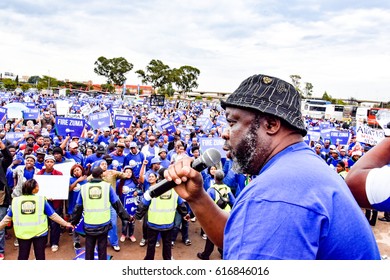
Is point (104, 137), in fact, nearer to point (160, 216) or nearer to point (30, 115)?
point (30, 115)

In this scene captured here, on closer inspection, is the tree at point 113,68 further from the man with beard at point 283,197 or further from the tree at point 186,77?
the man with beard at point 283,197

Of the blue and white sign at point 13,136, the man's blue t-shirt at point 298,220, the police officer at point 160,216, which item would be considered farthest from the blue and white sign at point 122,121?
the man's blue t-shirt at point 298,220

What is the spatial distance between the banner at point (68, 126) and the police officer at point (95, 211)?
5.45m

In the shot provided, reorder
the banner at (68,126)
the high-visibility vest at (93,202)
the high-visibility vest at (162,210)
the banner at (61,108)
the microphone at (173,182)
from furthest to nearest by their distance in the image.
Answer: the banner at (61,108) < the banner at (68,126) < the high-visibility vest at (162,210) < the high-visibility vest at (93,202) < the microphone at (173,182)

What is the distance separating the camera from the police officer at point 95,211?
4.93 m

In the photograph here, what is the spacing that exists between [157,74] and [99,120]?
56956mm

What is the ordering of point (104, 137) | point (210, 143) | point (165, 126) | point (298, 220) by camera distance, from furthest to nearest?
point (165, 126) → point (104, 137) → point (210, 143) → point (298, 220)

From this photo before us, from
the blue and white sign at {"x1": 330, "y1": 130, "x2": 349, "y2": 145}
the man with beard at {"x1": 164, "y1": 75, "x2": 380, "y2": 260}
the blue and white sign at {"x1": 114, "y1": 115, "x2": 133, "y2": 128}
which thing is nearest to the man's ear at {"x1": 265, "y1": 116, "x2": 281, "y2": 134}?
the man with beard at {"x1": 164, "y1": 75, "x2": 380, "y2": 260}

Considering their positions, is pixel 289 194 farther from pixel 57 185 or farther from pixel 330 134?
pixel 330 134

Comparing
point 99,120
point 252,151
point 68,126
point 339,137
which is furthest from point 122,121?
point 252,151

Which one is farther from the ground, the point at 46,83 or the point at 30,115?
the point at 46,83

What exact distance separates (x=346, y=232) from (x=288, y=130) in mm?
497

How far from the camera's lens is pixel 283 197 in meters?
1.00

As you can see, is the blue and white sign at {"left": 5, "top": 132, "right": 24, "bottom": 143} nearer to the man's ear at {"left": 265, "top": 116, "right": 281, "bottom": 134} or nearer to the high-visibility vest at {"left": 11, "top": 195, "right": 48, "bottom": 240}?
the high-visibility vest at {"left": 11, "top": 195, "right": 48, "bottom": 240}
